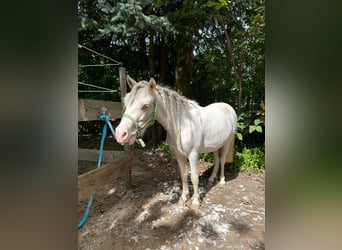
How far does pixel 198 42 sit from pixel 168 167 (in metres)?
2.43

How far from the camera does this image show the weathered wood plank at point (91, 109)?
1.99 metres

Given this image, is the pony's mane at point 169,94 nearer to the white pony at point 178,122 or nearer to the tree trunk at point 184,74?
the white pony at point 178,122

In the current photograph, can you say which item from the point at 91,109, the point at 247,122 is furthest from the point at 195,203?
the point at 247,122

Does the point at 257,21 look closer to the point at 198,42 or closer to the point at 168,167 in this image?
the point at 198,42

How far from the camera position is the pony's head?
1713mm

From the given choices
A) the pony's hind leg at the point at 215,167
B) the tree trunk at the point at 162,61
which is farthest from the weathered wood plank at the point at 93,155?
the tree trunk at the point at 162,61

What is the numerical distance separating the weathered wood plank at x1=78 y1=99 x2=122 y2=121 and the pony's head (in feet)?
1.51

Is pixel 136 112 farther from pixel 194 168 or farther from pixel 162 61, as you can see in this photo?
pixel 162 61

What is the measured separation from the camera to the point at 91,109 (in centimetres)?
214

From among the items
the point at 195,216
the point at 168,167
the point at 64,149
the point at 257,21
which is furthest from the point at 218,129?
the point at 64,149

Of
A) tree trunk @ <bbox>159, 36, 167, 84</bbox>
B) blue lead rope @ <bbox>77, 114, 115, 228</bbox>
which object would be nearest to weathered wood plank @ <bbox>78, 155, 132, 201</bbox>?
blue lead rope @ <bbox>77, 114, 115, 228</bbox>

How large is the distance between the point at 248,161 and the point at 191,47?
2529mm

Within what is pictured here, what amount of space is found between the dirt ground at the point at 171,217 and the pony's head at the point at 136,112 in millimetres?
806

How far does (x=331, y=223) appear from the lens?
16.9 inches
